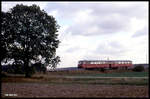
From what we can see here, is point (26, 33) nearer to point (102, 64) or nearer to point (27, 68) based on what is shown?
point (27, 68)

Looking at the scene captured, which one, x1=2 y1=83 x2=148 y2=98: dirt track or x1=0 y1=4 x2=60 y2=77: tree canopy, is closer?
x1=2 y1=83 x2=148 y2=98: dirt track

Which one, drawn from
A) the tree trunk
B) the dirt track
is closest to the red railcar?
the tree trunk

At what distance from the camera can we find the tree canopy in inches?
2068

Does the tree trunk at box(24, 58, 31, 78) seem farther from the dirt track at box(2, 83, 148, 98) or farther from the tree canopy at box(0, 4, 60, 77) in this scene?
the dirt track at box(2, 83, 148, 98)

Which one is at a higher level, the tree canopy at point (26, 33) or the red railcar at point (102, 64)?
the tree canopy at point (26, 33)

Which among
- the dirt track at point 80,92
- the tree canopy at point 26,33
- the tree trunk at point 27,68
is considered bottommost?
the dirt track at point 80,92

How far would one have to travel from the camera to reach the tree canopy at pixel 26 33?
52.5m

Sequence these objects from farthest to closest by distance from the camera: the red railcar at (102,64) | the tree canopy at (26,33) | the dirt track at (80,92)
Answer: the red railcar at (102,64) < the tree canopy at (26,33) < the dirt track at (80,92)

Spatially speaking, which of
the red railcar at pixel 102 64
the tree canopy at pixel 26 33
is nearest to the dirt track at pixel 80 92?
the tree canopy at pixel 26 33

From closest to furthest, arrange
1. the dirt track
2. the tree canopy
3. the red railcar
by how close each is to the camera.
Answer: the dirt track, the tree canopy, the red railcar

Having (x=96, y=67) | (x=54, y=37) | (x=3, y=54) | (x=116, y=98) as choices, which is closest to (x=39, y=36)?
(x=54, y=37)

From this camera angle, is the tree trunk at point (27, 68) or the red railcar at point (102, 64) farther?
the red railcar at point (102, 64)

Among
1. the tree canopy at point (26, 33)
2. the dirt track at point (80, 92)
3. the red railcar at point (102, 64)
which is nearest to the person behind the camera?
the dirt track at point (80, 92)

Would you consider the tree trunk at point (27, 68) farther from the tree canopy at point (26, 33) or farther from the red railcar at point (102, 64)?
the red railcar at point (102, 64)
